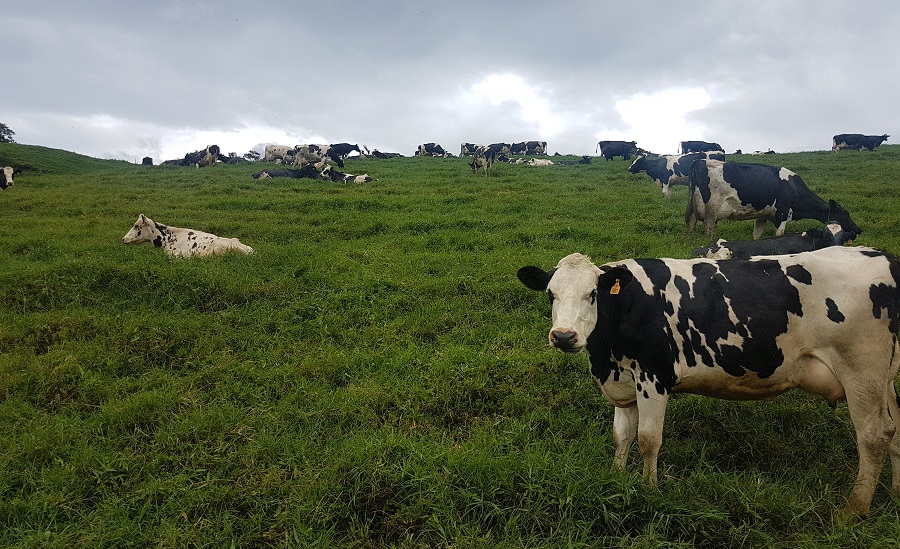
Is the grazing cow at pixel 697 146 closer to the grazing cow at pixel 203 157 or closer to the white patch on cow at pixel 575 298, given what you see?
the grazing cow at pixel 203 157

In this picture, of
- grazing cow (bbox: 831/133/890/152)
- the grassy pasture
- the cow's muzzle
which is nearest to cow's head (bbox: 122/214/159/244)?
the grassy pasture

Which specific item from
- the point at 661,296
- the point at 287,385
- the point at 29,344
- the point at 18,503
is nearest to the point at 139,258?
the point at 29,344

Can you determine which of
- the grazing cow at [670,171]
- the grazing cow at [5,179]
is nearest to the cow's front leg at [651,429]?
the grazing cow at [670,171]

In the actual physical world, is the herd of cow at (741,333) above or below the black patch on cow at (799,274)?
below

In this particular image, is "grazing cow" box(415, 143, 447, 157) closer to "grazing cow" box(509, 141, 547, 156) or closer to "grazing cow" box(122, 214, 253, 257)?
"grazing cow" box(509, 141, 547, 156)

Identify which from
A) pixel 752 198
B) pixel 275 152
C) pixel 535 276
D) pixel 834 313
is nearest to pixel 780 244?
pixel 752 198

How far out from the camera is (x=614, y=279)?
380 centimetres

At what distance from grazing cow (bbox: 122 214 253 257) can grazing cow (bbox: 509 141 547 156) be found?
4250 centimetres

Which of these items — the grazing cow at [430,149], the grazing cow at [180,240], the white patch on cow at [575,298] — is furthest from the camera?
the grazing cow at [430,149]

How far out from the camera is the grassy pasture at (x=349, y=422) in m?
3.28

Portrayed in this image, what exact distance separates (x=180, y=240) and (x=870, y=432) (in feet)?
37.3

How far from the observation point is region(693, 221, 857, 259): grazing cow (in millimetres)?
9148

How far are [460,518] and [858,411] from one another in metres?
2.88

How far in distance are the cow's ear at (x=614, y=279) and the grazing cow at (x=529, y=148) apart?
47.9 metres
